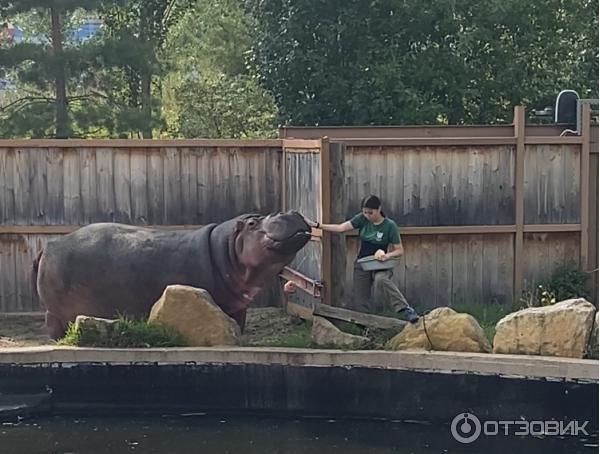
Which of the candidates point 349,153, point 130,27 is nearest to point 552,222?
point 349,153

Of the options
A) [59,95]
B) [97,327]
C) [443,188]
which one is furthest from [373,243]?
[59,95]

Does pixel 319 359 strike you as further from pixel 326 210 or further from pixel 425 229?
pixel 425 229

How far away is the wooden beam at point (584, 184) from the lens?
392 inches

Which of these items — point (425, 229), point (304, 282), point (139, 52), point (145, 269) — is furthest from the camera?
point (139, 52)

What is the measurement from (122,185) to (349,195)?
6.91 ft

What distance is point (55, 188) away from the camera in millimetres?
10367

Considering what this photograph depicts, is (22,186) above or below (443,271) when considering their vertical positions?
above

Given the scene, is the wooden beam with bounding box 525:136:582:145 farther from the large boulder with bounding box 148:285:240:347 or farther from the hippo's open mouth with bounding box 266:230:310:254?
the large boulder with bounding box 148:285:240:347

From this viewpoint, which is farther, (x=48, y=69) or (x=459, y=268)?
(x=48, y=69)

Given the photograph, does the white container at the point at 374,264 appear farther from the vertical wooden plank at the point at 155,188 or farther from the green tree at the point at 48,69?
the green tree at the point at 48,69

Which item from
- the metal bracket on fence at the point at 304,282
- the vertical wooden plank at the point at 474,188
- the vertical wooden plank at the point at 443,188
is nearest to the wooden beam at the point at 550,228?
the vertical wooden plank at the point at 474,188

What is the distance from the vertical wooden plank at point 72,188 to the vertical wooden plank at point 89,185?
0.12 ft

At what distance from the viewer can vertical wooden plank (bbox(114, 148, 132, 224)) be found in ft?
34.0

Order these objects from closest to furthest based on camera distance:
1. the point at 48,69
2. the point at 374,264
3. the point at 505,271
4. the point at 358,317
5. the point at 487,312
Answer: the point at 358,317
the point at 374,264
the point at 487,312
the point at 505,271
the point at 48,69
